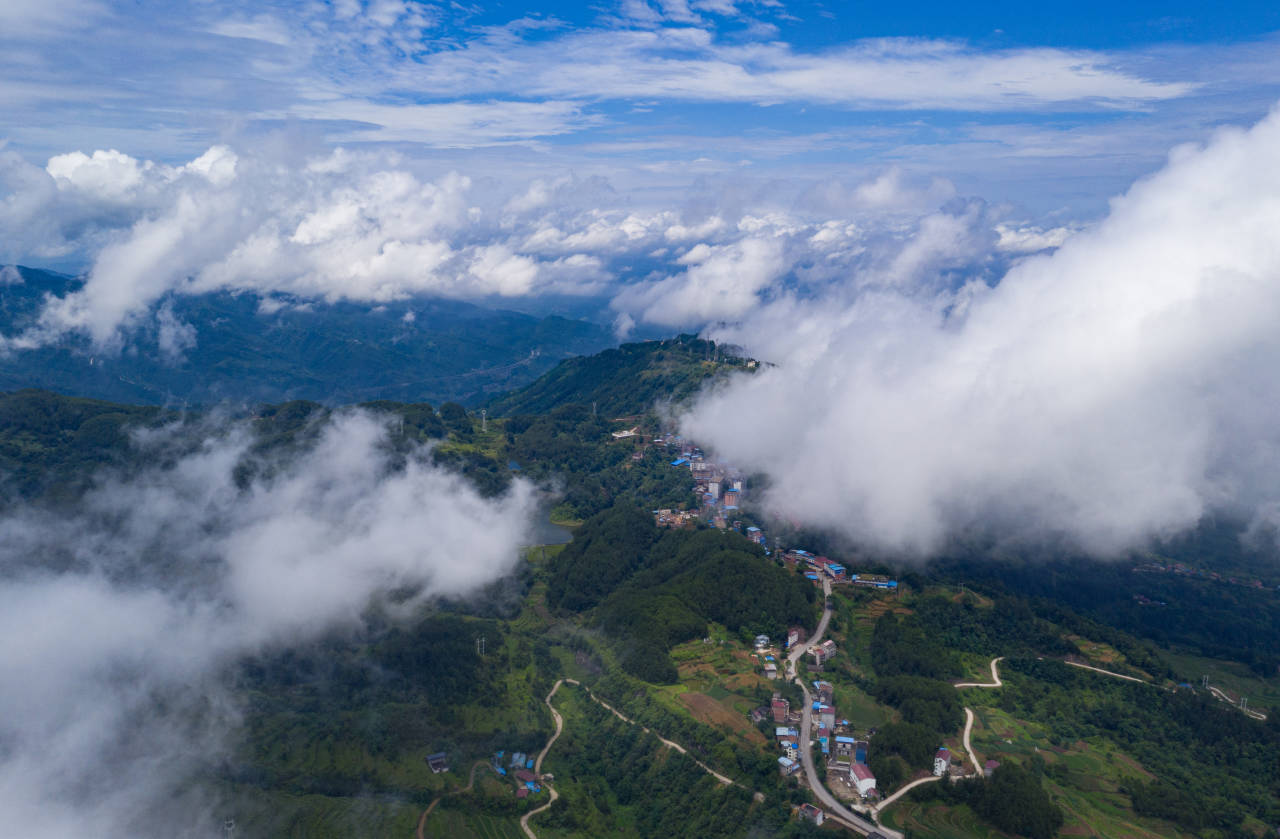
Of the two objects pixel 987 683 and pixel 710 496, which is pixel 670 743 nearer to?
pixel 987 683

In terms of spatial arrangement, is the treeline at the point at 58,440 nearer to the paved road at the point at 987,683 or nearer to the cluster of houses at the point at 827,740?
the cluster of houses at the point at 827,740

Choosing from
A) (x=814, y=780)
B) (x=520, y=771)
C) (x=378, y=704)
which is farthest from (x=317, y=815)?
(x=814, y=780)

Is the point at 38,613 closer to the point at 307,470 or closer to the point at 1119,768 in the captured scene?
the point at 307,470

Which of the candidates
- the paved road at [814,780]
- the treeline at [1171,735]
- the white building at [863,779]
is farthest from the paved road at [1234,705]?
the paved road at [814,780]

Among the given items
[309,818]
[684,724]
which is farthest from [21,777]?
[684,724]

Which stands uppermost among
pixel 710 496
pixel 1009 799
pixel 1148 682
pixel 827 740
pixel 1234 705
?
pixel 1009 799

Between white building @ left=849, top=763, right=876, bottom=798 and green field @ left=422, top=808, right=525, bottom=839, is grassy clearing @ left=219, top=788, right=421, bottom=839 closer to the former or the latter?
green field @ left=422, top=808, right=525, bottom=839
